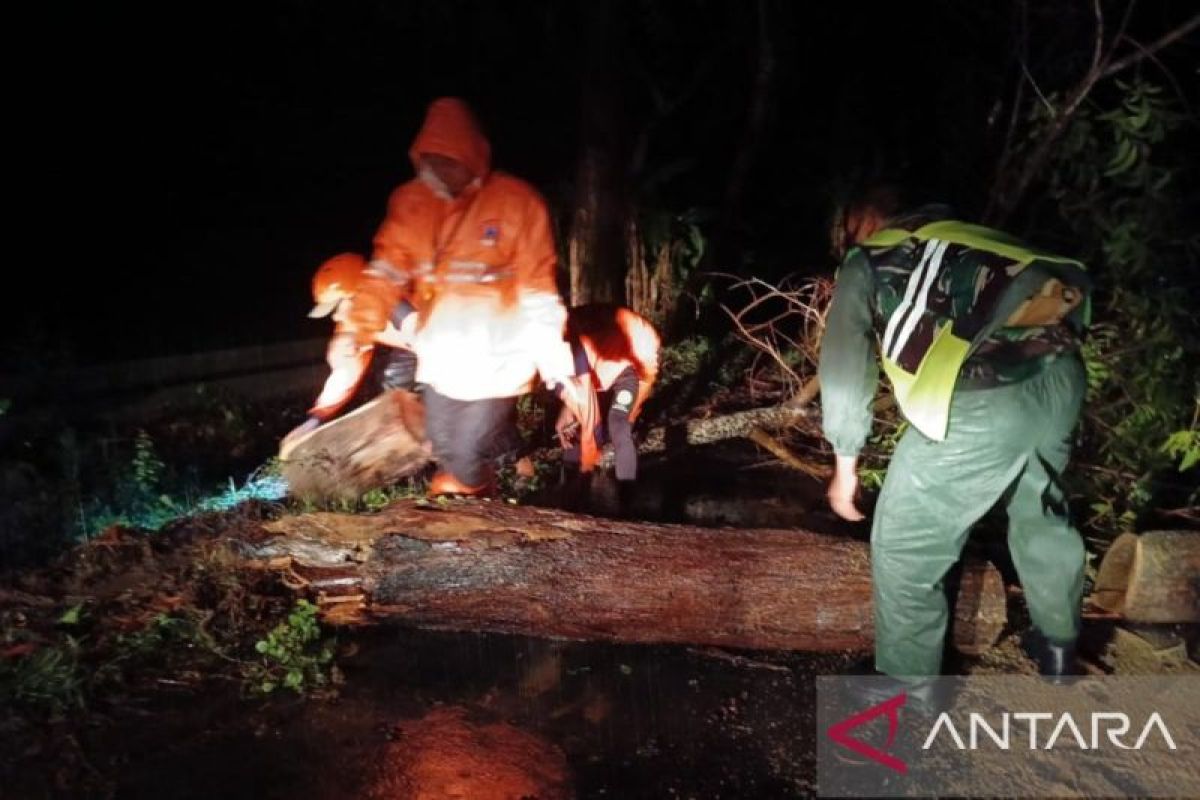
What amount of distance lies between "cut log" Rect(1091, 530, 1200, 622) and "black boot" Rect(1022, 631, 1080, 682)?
27.6 inches

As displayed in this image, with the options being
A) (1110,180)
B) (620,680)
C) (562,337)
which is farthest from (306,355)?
(1110,180)

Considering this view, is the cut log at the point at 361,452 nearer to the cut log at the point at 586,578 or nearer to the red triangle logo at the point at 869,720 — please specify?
the cut log at the point at 586,578

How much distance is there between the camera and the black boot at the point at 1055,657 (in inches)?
129

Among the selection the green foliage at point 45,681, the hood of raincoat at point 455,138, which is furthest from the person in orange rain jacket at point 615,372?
the green foliage at point 45,681

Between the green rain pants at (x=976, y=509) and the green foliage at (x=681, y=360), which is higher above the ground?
the green rain pants at (x=976, y=509)

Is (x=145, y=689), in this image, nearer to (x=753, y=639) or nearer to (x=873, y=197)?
(x=753, y=639)

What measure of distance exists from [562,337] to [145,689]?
2158 mm

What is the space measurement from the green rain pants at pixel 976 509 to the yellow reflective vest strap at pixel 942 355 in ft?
0.24

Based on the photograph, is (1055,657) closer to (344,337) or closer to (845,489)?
(845,489)

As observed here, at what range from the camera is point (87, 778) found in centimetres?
287

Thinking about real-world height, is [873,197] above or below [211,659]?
above

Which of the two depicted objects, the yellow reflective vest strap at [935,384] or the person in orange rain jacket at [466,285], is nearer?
the yellow reflective vest strap at [935,384]

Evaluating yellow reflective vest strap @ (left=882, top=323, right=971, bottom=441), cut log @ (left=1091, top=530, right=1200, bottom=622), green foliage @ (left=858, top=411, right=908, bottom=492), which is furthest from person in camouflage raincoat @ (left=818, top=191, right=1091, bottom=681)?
green foliage @ (left=858, top=411, right=908, bottom=492)

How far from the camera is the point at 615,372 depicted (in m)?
5.28
